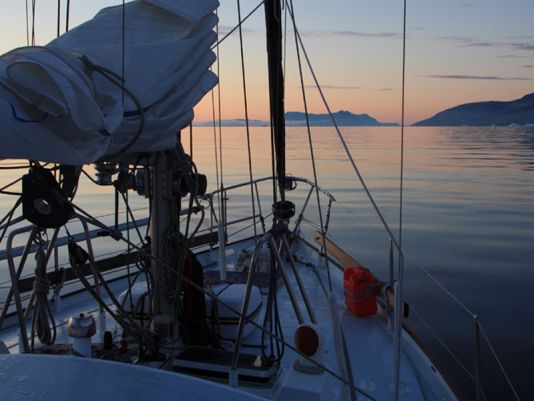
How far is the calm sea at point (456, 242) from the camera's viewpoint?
267 inches

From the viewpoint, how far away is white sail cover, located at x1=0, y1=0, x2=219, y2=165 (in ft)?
7.08

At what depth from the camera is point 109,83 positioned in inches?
103

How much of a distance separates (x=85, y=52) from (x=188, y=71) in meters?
0.55

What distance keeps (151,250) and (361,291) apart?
7.57ft

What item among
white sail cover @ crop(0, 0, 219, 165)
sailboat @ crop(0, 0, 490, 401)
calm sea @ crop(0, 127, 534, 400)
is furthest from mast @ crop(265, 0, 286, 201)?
calm sea @ crop(0, 127, 534, 400)

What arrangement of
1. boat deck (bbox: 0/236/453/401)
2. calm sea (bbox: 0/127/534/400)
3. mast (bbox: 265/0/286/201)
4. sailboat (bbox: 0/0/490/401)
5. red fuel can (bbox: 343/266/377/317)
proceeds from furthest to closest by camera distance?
calm sea (bbox: 0/127/534/400)
red fuel can (bbox: 343/266/377/317)
mast (bbox: 265/0/286/201)
boat deck (bbox: 0/236/453/401)
sailboat (bbox: 0/0/490/401)

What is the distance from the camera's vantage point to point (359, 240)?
12.2m

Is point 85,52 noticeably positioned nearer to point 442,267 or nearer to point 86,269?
point 86,269

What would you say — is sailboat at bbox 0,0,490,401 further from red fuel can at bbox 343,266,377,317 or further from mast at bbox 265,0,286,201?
red fuel can at bbox 343,266,377,317

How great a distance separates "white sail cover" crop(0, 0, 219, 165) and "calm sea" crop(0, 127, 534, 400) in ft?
7.98

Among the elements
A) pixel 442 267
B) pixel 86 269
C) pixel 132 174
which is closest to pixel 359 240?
pixel 442 267

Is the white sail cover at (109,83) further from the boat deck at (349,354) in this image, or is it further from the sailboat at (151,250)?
the boat deck at (349,354)

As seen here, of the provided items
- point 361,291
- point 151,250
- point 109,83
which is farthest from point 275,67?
point 361,291

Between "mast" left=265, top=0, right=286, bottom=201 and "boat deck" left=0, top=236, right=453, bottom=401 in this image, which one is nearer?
"boat deck" left=0, top=236, right=453, bottom=401
